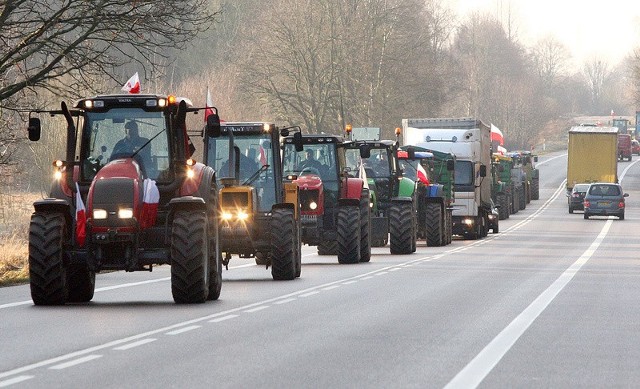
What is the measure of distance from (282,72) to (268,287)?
53.7 m

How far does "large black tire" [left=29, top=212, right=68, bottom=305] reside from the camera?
58.8ft

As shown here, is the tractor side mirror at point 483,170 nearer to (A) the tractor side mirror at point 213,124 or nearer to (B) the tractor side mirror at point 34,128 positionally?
(A) the tractor side mirror at point 213,124

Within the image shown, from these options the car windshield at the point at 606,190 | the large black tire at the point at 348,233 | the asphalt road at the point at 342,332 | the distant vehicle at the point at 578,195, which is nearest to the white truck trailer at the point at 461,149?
the large black tire at the point at 348,233

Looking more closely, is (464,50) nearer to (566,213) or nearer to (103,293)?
(566,213)

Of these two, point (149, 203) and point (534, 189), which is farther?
point (534, 189)

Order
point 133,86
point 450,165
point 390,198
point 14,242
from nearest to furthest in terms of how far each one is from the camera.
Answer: point 133,86 < point 390,198 < point 14,242 < point 450,165

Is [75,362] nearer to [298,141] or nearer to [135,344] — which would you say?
[135,344]

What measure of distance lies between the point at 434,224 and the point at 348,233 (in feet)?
35.2

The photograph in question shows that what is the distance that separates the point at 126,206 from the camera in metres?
17.9

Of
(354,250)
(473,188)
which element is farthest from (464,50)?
(354,250)

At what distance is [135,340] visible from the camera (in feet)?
45.8

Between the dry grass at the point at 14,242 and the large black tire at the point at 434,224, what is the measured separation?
10364mm

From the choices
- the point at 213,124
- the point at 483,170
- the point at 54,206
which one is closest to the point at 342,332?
the point at 213,124

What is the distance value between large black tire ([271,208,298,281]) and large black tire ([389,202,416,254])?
10.4 meters
